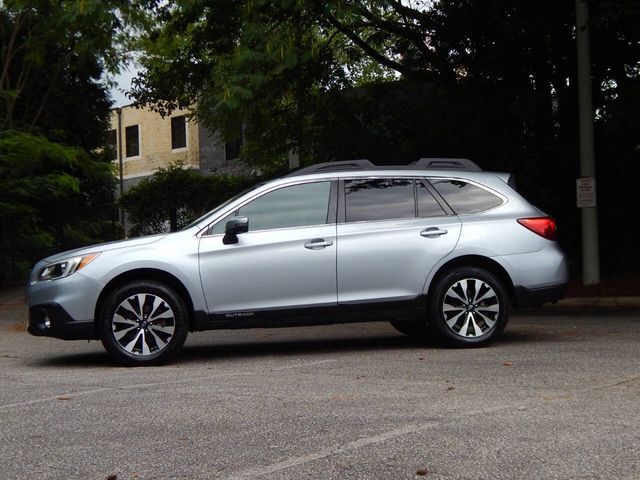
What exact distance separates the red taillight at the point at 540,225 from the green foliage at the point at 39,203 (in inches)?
495

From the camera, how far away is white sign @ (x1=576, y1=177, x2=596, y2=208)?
16.9 metres

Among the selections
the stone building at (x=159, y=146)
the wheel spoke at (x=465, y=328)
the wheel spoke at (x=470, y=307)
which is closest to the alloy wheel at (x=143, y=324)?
the wheel spoke at (x=470, y=307)

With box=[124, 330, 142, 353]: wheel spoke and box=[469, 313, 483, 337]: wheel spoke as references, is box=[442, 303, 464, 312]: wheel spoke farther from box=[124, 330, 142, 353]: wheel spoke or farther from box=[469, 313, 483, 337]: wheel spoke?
box=[124, 330, 142, 353]: wheel spoke

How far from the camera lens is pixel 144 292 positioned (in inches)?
351

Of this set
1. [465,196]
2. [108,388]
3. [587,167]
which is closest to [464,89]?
[587,167]

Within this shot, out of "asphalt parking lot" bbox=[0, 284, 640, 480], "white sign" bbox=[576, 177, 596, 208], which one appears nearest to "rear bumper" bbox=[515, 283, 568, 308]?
"asphalt parking lot" bbox=[0, 284, 640, 480]

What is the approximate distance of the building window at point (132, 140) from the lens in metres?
50.0

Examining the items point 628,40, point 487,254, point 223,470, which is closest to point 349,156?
point 628,40

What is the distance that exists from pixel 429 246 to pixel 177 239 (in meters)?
2.38

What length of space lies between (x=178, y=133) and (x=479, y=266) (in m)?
39.0

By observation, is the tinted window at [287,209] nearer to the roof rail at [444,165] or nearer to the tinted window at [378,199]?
the tinted window at [378,199]

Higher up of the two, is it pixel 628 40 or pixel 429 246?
pixel 628 40

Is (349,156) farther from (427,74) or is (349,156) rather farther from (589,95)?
(589,95)

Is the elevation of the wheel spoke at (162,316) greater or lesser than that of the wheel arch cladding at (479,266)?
lesser
